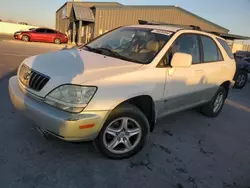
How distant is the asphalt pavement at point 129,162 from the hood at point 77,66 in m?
1.01

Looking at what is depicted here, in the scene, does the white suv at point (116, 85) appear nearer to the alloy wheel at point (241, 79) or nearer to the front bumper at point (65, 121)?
the front bumper at point (65, 121)

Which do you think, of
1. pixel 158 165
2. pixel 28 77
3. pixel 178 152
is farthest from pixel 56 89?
pixel 178 152

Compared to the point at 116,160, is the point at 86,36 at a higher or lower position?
lower

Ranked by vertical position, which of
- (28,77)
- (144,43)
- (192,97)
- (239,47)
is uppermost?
(144,43)

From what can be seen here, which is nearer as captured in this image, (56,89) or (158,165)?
(56,89)

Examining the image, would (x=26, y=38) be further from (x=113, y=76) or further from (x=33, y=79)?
(x=113, y=76)

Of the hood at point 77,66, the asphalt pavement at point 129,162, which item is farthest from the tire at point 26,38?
the hood at point 77,66

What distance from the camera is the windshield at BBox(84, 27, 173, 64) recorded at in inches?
141

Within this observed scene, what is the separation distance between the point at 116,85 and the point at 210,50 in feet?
8.45

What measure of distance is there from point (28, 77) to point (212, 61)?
3282 mm

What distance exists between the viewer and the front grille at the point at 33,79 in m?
2.91

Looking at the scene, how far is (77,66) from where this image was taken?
10.2ft

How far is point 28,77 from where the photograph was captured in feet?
10.3

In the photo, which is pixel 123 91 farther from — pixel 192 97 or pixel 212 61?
pixel 212 61
